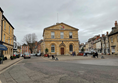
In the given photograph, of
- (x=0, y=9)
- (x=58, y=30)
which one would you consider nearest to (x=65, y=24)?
(x=58, y=30)

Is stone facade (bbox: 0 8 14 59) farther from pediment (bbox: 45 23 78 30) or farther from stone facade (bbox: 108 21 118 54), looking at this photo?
stone facade (bbox: 108 21 118 54)

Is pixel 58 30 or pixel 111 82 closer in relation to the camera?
pixel 111 82

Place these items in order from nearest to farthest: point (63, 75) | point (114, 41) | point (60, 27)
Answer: point (63, 75) < point (114, 41) < point (60, 27)

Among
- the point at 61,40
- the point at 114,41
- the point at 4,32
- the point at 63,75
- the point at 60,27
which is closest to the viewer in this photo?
the point at 63,75

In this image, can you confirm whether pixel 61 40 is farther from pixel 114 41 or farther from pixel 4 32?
pixel 4 32

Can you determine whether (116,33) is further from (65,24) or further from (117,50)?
(65,24)

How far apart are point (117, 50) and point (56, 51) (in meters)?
20.7

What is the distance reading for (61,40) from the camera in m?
40.9

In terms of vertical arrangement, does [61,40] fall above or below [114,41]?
above

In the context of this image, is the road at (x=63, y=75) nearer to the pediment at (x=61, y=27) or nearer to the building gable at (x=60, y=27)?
the building gable at (x=60, y=27)

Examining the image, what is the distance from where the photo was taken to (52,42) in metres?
40.3

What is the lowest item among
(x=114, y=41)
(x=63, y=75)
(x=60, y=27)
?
(x=63, y=75)

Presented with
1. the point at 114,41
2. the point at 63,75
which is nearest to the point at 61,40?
the point at 114,41

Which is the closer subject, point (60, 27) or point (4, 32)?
point (4, 32)
